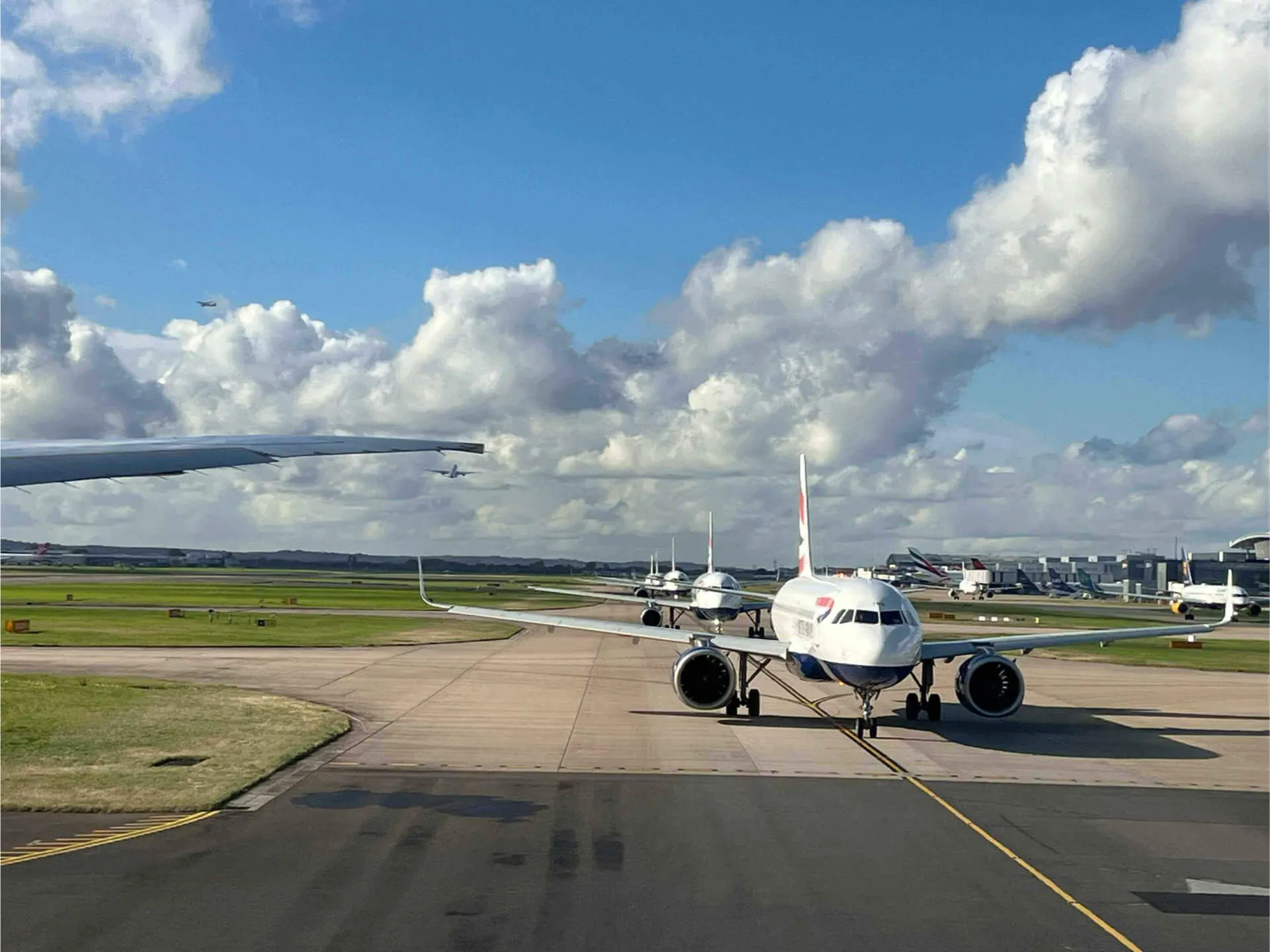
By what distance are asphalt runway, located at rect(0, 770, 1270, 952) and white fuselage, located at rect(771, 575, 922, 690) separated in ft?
18.3

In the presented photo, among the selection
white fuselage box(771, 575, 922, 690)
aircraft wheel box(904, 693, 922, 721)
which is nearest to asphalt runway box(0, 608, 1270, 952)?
aircraft wheel box(904, 693, 922, 721)

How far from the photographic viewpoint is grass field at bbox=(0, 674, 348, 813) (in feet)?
66.6

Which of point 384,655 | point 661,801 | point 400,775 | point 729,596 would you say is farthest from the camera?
point 729,596

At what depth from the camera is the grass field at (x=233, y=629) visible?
56.1 meters

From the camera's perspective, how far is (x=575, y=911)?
1372cm

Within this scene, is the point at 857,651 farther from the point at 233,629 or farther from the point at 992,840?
the point at 233,629

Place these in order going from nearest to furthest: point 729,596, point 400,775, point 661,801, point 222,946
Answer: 1. point 222,946
2. point 661,801
3. point 400,775
4. point 729,596

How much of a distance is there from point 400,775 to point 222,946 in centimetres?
1026

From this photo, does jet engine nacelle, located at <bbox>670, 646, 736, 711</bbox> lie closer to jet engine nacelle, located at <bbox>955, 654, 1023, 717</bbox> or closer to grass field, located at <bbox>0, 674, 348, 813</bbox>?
jet engine nacelle, located at <bbox>955, 654, 1023, 717</bbox>

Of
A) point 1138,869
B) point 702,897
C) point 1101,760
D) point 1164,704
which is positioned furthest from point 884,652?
point 1164,704

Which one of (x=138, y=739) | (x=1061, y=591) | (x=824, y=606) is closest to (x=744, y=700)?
(x=824, y=606)

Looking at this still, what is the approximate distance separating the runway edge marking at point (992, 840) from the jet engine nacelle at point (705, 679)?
3345 mm

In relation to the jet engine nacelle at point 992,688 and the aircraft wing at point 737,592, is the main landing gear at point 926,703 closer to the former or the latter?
the jet engine nacelle at point 992,688

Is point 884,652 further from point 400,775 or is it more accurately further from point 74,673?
point 74,673
